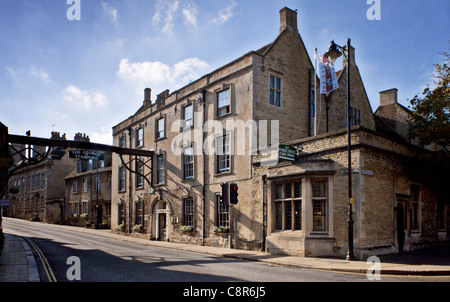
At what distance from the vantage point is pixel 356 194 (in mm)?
15133

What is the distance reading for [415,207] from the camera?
19.3 metres

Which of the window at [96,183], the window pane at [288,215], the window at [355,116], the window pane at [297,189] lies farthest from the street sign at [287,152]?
the window at [96,183]

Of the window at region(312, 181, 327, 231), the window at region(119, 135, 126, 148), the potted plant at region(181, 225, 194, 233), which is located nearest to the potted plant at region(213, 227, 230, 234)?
the potted plant at region(181, 225, 194, 233)

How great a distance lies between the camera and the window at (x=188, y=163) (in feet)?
79.9

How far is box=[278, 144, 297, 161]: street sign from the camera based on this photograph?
1625cm

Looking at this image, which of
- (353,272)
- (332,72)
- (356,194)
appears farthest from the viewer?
(332,72)

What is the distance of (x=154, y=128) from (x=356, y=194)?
18.1 metres

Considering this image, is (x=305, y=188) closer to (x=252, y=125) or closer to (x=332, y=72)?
(x=252, y=125)

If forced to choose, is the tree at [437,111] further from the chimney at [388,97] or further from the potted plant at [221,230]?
the chimney at [388,97]

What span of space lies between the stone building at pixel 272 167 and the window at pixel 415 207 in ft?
0.23

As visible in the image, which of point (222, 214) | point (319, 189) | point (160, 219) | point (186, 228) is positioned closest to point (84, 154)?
point (186, 228)
